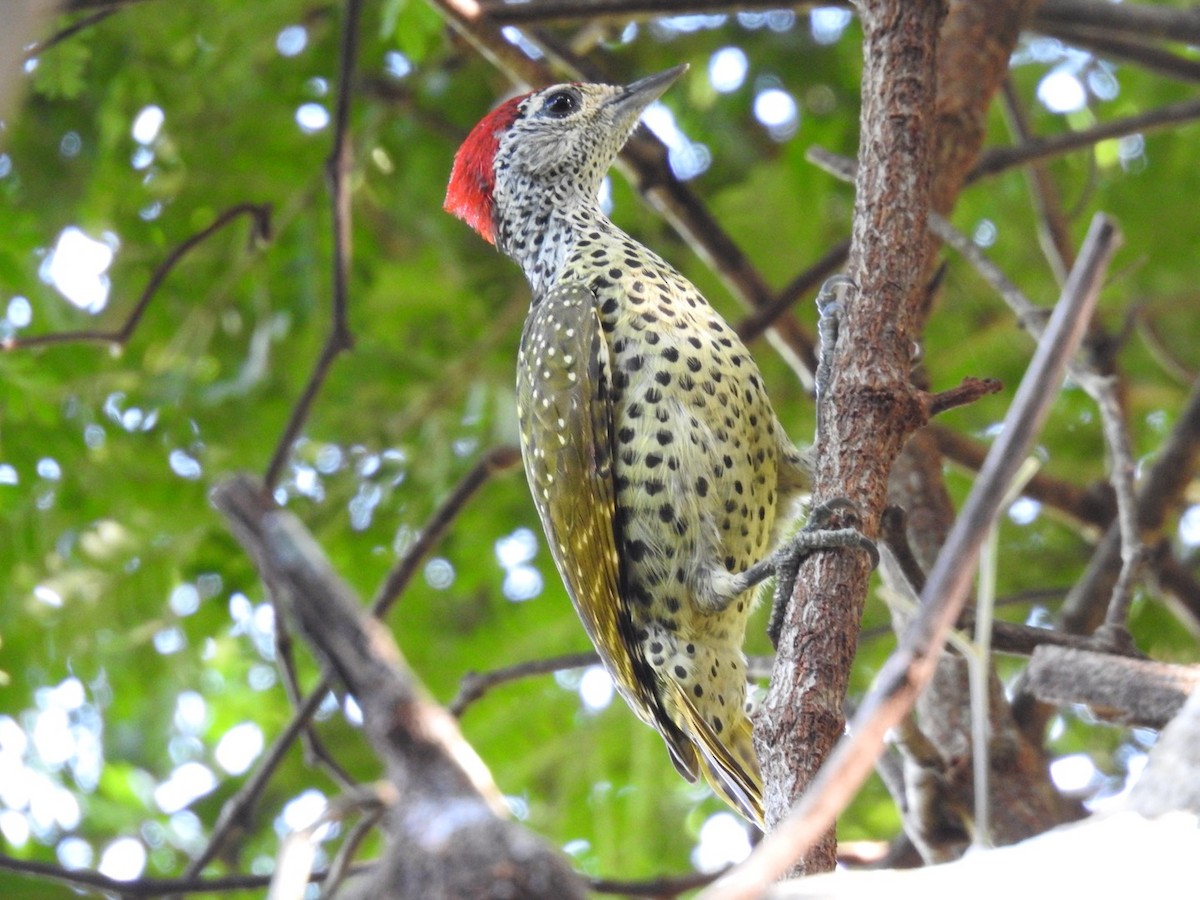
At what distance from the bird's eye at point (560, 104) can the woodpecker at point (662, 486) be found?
2.83ft

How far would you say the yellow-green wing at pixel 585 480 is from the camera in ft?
11.7

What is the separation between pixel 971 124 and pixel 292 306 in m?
2.48

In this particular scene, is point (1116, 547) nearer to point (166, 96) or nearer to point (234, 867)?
point (234, 867)

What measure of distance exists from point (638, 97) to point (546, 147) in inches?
14.4

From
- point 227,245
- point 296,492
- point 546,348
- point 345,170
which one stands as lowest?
point 546,348

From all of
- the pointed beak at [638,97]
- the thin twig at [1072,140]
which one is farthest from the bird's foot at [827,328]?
the pointed beak at [638,97]

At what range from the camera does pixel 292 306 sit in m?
5.15

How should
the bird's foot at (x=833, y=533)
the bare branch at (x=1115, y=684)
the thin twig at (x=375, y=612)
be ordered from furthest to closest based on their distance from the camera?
1. the thin twig at (x=375, y=612)
2. the bird's foot at (x=833, y=533)
3. the bare branch at (x=1115, y=684)

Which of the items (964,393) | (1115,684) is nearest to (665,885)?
(964,393)

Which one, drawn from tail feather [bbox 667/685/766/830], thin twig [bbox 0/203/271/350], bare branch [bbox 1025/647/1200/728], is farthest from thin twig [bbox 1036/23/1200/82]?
bare branch [bbox 1025/647/1200/728]

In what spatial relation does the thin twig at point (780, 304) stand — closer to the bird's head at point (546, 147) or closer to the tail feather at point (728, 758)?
the bird's head at point (546, 147)

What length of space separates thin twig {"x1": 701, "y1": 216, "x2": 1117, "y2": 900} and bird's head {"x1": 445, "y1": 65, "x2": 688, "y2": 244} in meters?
3.27

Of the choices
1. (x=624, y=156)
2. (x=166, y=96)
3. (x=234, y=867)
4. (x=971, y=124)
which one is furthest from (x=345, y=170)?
(x=234, y=867)

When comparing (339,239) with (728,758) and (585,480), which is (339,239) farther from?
(728,758)
